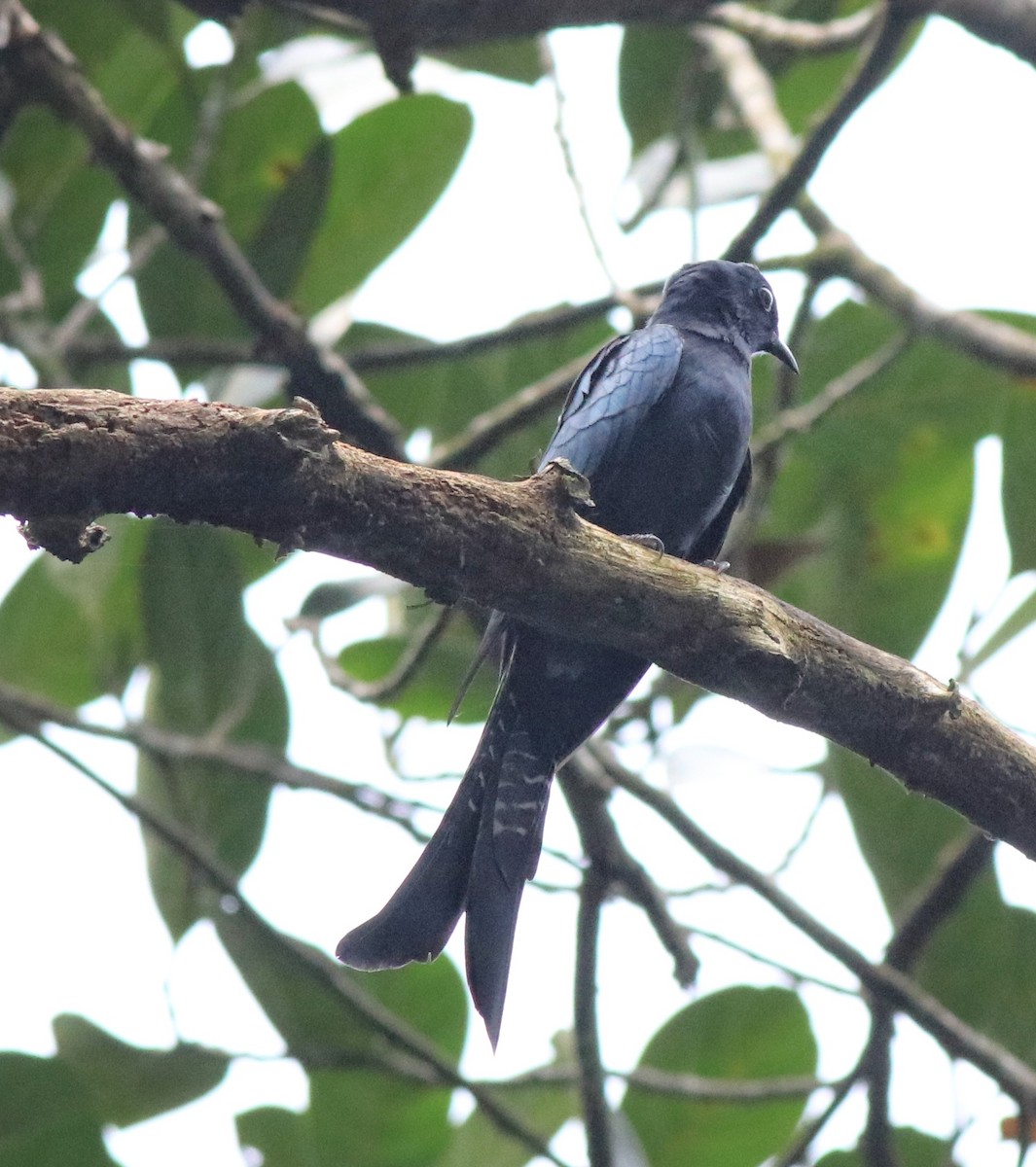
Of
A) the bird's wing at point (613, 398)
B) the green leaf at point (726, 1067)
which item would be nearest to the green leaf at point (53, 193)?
the bird's wing at point (613, 398)

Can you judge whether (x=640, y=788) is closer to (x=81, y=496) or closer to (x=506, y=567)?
(x=506, y=567)

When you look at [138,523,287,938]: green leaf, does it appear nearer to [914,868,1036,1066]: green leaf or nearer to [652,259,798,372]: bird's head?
[652,259,798,372]: bird's head

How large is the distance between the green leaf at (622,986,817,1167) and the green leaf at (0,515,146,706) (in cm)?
188

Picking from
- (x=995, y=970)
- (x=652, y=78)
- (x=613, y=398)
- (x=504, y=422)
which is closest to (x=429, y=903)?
(x=613, y=398)

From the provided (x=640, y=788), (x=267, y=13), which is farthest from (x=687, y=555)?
(x=267, y=13)

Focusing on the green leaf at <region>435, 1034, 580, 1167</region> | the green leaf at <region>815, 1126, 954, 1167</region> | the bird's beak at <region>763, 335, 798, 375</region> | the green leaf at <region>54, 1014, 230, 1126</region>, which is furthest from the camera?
the bird's beak at <region>763, 335, 798, 375</region>

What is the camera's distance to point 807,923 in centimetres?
386

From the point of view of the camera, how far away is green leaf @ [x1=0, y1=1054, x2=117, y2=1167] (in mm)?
3678

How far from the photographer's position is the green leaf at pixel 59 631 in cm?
437

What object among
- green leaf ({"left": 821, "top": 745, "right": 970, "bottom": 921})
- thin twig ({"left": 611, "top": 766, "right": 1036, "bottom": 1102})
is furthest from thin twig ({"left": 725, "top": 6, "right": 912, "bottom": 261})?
thin twig ({"left": 611, "top": 766, "right": 1036, "bottom": 1102})

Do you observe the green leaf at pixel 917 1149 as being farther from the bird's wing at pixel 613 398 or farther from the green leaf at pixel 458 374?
the green leaf at pixel 458 374

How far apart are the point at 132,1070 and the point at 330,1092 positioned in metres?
0.52

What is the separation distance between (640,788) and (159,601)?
1392 millimetres

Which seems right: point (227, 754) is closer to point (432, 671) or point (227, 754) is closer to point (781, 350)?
point (432, 671)
